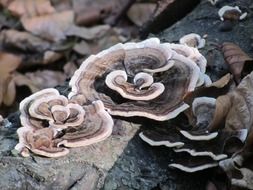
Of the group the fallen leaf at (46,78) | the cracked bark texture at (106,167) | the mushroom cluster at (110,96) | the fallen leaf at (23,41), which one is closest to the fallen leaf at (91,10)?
the fallen leaf at (23,41)

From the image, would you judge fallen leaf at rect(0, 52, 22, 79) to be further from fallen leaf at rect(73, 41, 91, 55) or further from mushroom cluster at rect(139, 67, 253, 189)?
mushroom cluster at rect(139, 67, 253, 189)

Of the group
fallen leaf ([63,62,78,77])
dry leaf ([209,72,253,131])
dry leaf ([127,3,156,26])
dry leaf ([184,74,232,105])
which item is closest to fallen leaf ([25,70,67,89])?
fallen leaf ([63,62,78,77])

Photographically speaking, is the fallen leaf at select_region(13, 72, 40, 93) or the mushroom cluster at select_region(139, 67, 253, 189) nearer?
the mushroom cluster at select_region(139, 67, 253, 189)

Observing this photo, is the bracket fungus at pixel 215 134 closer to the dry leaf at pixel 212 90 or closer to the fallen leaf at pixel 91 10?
the dry leaf at pixel 212 90

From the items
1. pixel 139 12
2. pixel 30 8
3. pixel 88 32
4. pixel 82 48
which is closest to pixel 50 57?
pixel 82 48

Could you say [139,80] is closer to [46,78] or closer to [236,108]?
[236,108]

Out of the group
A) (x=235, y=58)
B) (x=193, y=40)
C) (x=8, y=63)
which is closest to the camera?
(x=235, y=58)
